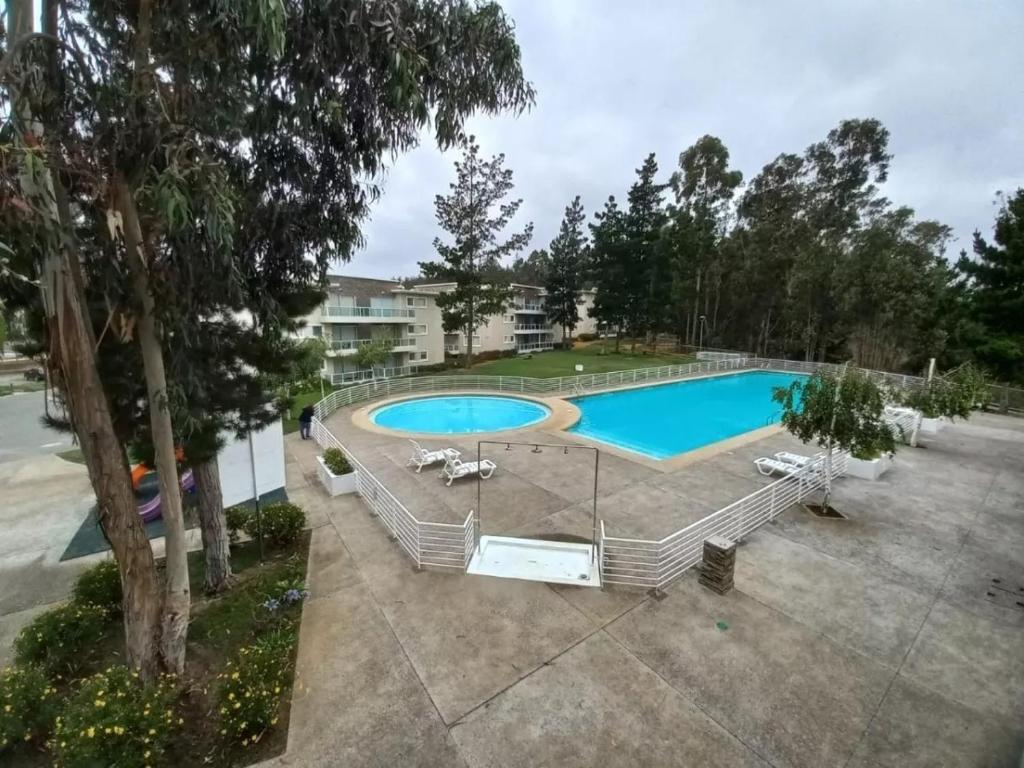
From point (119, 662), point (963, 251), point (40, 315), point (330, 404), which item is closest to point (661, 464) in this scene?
point (119, 662)

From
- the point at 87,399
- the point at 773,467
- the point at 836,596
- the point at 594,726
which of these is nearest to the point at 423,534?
the point at 594,726

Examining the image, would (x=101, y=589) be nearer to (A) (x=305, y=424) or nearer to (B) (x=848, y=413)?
(A) (x=305, y=424)

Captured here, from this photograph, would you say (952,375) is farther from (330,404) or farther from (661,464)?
(330,404)

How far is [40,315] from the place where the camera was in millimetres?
4441

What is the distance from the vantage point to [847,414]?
8.37 m

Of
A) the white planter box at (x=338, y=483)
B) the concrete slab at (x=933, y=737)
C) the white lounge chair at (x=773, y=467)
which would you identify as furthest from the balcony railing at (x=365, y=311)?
the concrete slab at (x=933, y=737)

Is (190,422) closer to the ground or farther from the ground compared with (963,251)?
closer to the ground

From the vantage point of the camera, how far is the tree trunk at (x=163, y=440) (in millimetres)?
3982

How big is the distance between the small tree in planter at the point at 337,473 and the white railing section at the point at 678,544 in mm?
6341

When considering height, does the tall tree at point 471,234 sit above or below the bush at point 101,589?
above

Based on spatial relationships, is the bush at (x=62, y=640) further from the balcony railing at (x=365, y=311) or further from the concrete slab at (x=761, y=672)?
the balcony railing at (x=365, y=311)

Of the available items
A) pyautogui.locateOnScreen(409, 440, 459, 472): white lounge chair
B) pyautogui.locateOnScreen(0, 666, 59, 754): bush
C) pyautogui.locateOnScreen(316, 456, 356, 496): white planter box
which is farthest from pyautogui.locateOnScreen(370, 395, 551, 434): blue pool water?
pyautogui.locateOnScreen(0, 666, 59, 754): bush

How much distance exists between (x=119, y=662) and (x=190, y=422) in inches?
132

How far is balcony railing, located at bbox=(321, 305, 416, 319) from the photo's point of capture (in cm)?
2783
